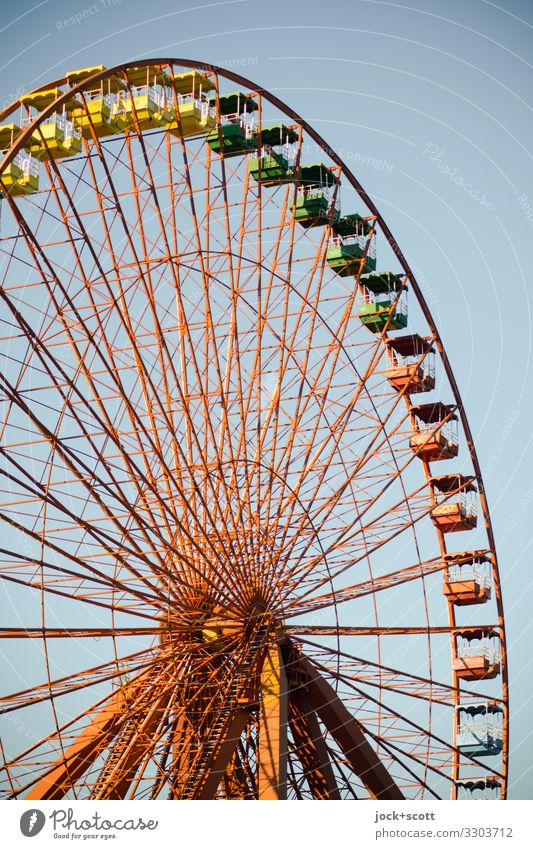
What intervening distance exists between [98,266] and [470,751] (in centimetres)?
1588

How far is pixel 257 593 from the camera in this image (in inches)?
1235

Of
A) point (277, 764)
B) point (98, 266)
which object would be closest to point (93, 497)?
point (98, 266)

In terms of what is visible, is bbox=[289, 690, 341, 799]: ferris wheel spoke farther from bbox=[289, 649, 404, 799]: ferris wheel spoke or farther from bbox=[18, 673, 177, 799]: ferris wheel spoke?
bbox=[18, 673, 177, 799]: ferris wheel spoke

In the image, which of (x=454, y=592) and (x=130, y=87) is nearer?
(x=130, y=87)
